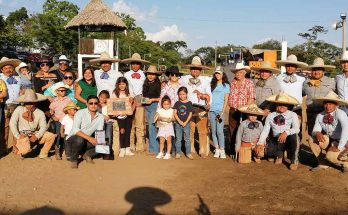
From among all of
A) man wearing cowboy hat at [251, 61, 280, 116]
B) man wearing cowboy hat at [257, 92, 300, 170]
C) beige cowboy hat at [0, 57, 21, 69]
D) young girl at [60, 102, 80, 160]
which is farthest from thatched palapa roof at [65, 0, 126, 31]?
man wearing cowboy hat at [257, 92, 300, 170]

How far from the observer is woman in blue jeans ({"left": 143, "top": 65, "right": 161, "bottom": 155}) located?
7941 mm

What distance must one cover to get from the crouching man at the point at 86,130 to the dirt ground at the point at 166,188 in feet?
0.79

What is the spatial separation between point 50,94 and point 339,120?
544 centimetres

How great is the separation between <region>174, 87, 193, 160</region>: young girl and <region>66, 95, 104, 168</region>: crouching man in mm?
1499

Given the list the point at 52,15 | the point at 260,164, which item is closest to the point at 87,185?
the point at 260,164

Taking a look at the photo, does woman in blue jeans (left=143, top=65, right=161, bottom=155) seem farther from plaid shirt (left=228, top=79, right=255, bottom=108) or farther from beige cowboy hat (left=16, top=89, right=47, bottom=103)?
beige cowboy hat (left=16, top=89, right=47, bottom=103)

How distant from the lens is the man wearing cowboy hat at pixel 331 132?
21.7 feet

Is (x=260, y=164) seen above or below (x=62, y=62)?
below

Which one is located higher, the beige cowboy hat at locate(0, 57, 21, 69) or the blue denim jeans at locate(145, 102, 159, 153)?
the beige cowboy hat at locate(0, 57, 21, 69)

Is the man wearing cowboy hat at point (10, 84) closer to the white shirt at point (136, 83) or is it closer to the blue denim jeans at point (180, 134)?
the white shirt at point (136, 83)

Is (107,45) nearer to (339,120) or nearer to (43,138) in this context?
(43,138)

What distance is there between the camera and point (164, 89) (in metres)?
8.03

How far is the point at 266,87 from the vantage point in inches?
297

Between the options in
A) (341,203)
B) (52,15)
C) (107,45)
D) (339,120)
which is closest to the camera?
(341,203)
